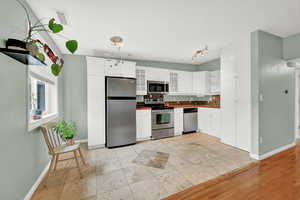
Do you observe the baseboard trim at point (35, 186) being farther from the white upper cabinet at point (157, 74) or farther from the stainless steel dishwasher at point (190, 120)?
the stainless steel dishwasher at point (190, 120)

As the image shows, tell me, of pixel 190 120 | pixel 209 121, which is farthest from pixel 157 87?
pixel 209 121

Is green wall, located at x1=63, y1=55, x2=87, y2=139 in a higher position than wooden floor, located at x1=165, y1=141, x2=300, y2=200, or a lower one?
higher

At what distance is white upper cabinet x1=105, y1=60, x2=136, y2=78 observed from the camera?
126 inches

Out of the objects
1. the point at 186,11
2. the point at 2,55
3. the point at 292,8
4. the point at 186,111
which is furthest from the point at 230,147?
the point at 2,55

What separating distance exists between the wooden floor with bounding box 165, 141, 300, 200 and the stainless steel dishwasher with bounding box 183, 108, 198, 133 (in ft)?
6.89

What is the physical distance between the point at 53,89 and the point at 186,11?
10.7 ft

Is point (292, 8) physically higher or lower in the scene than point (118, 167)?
higher

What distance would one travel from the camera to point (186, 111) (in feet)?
13.8

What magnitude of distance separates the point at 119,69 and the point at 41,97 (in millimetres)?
1806

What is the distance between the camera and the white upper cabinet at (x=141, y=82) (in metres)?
3.87

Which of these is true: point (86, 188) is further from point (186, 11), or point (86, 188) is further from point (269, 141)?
point (269, 141)

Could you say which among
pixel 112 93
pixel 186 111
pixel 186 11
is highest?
pixel 186 11

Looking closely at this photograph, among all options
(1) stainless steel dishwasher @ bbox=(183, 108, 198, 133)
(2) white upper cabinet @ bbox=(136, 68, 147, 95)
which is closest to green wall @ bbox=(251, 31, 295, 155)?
(1) stainless steel dishwasher @ bbox=(183, 108, 198, 133)

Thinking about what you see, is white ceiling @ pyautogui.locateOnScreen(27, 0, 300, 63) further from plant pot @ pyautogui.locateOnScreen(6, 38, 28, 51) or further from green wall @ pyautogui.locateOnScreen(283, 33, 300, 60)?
plant pot @ pyautogui.locateOnScreen(6, 38, 28, 51)
